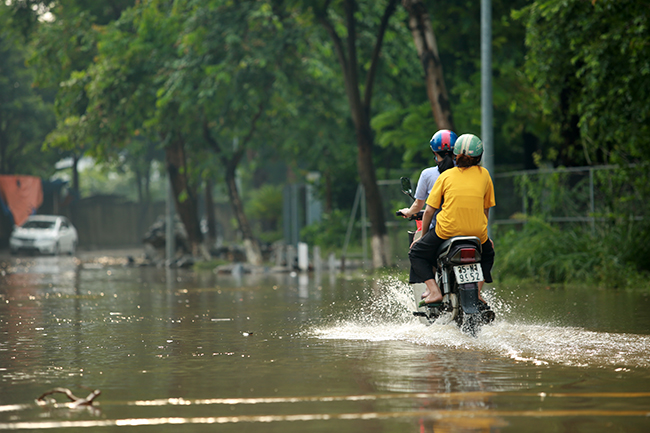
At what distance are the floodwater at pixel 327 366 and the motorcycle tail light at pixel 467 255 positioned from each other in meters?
0.82

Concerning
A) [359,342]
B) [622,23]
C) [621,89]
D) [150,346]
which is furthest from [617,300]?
[150,346]

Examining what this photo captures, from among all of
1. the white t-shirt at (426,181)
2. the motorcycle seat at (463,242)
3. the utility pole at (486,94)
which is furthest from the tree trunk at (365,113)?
the motorcycle seat at (463,242)

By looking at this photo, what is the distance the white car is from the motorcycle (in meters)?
34.5

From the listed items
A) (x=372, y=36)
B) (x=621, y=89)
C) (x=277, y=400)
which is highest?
(x=372, y=36)

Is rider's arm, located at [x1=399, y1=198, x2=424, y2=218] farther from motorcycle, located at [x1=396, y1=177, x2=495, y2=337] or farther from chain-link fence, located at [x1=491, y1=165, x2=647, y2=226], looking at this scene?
chain-link fence, located at [x1=491, y1=165, x2=647, y2=226]

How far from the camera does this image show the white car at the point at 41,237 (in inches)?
1662

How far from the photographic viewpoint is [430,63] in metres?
21.9

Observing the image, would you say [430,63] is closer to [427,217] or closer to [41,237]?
[427,217]

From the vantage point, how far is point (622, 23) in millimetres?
16578

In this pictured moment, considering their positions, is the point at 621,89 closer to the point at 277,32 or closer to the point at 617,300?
the point at 617,300

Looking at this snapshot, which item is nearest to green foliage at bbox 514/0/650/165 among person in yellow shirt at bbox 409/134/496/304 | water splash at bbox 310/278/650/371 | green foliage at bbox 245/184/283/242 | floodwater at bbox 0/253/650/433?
floodwater at bbox 0/253/650/433

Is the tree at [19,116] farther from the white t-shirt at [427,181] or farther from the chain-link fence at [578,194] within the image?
the white t-shirt at [427,181]

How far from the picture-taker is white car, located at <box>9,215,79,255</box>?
139ft

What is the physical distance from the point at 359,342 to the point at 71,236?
37236mm
